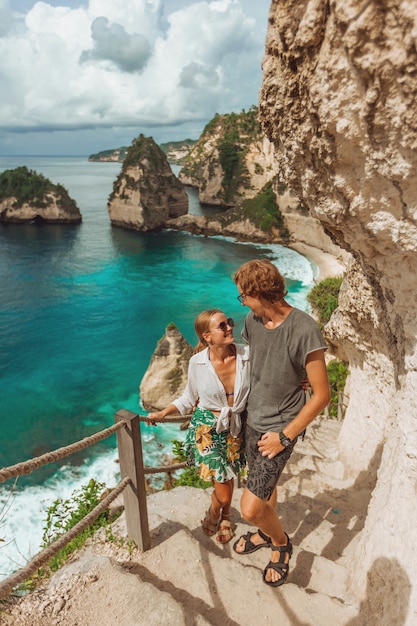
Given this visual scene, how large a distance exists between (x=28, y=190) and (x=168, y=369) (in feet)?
186

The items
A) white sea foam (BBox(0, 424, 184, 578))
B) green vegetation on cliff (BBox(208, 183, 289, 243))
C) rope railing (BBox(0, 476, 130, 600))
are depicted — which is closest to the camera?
rope railing (BBox(0, 476, 130, 600))

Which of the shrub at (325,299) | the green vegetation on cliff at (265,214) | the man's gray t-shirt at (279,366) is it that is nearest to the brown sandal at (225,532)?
the man's gray t-shirt at (279,366)

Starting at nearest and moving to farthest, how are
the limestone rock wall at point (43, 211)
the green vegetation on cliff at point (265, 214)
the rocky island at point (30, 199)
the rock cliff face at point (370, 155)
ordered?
the rock cliff face at point (370, 155) → the green vegetation on cliff at point (265, 214) → the rocky island at point (30, 199) → the limestone rock wall at point (43, 211)

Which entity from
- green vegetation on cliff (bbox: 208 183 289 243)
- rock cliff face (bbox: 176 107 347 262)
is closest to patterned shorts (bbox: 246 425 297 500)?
rock cliff face (bbox: 176 107 347 262)

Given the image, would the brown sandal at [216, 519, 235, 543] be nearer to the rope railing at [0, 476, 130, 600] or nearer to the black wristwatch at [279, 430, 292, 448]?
the rope railing at [0, 476, 130, 600]

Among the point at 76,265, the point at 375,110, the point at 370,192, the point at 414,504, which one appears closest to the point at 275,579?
the point at 414,504

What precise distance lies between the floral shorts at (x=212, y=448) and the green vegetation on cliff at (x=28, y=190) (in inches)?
2622

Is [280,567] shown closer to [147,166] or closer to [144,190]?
[144,190]

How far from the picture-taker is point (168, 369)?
18.0m

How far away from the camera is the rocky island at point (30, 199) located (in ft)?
205

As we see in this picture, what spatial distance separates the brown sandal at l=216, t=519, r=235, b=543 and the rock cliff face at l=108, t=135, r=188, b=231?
55956mm

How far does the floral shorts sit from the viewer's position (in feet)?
11.2

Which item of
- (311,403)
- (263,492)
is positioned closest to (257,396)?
(311,403)

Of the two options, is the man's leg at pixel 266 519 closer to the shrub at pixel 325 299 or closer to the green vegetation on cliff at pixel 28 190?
the shrub at pixel 325 299
